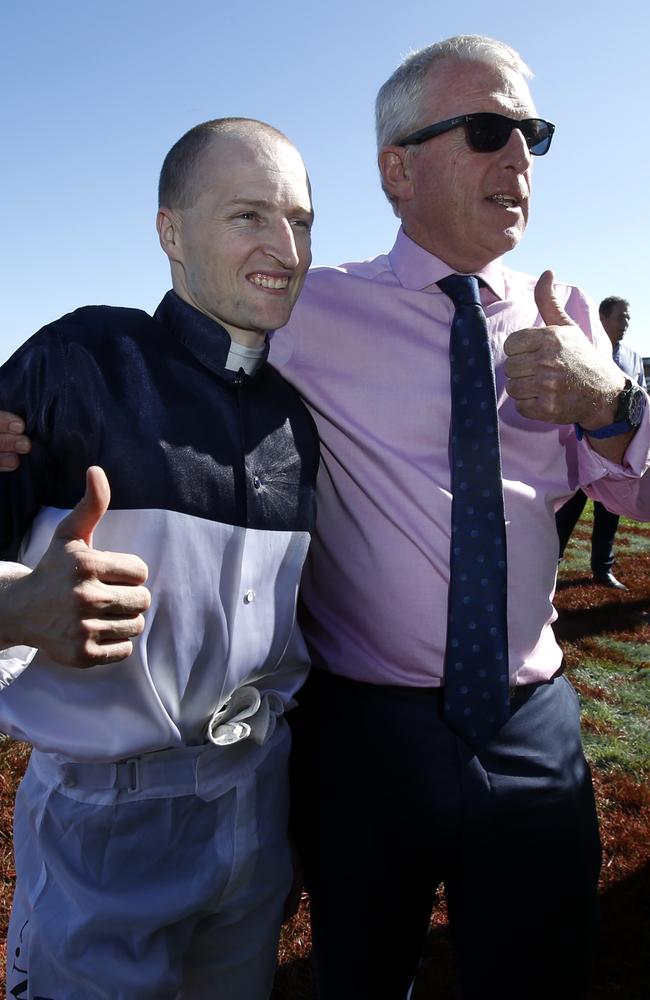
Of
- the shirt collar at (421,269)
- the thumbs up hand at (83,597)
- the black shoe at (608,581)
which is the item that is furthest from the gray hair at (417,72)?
the black shoe at (608,581)

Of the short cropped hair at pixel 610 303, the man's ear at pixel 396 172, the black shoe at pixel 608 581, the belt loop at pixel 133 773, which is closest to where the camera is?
the belt loop at pixel 133 773

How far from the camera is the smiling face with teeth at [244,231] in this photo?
63.1 inches

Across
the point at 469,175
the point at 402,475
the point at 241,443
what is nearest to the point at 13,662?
the point at 241,443

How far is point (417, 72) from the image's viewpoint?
6.88ft

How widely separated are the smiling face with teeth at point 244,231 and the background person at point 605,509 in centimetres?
462

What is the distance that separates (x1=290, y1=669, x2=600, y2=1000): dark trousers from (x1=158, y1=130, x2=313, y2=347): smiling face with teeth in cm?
95

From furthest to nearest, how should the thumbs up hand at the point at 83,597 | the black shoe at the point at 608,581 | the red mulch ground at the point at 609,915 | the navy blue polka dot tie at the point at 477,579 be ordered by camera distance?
the black shoe at the point at 608,581 < the red mulch ground at the point at 609,915 < the navy blue polka dot tie at the point at 477,579 < the thumbs up hand at the point at 83,597

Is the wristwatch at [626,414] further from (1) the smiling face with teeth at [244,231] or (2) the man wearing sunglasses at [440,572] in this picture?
(1) the smiling face with teeth at [244,231]

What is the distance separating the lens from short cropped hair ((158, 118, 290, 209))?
64.2 inches

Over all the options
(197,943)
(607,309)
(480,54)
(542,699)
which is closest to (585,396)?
(542,699)

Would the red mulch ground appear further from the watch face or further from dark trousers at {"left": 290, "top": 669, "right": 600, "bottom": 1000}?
the watch face

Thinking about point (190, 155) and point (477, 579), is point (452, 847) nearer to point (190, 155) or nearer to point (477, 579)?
point (477, 579)

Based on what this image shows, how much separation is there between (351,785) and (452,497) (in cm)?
73

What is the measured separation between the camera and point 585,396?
1815mm
